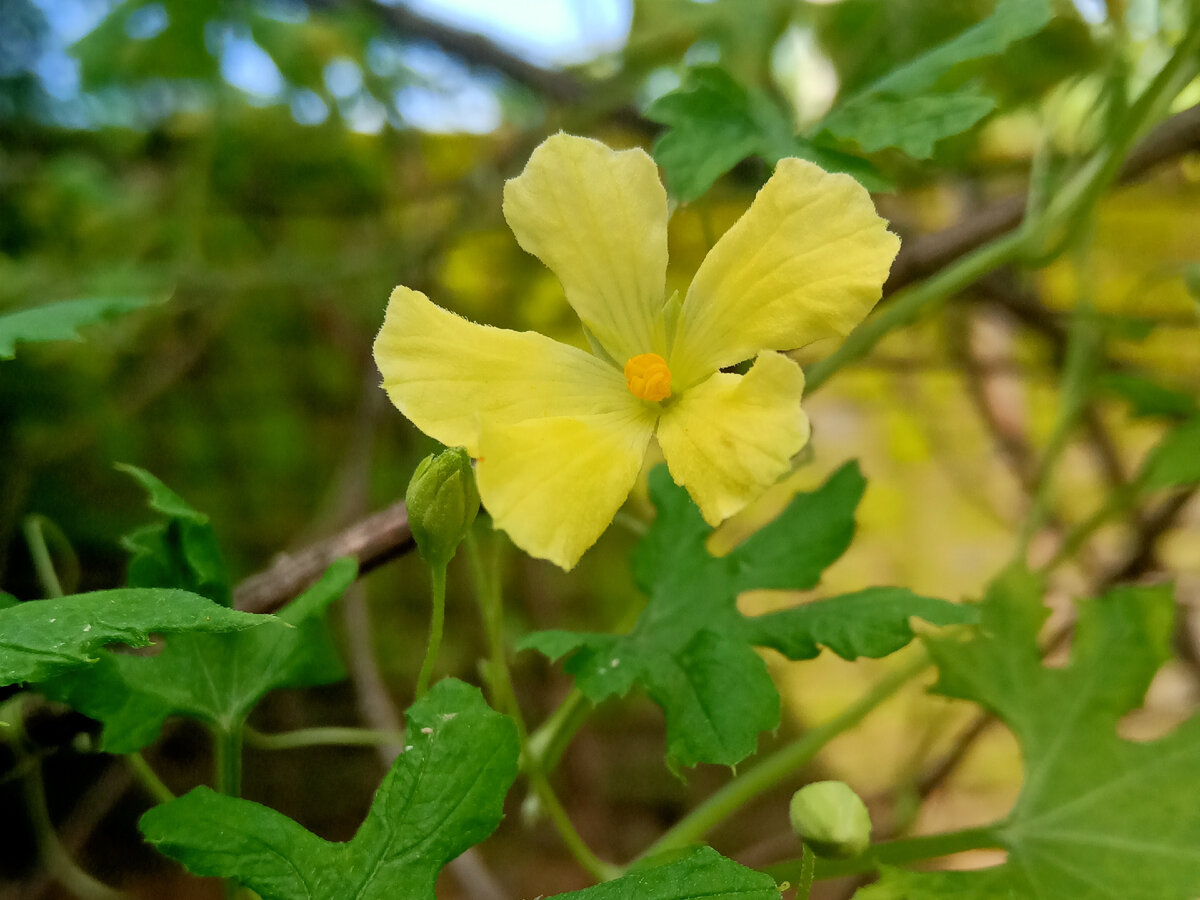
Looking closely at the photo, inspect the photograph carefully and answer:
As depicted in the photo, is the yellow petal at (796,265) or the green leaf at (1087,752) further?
the green leaf at (1087,752)

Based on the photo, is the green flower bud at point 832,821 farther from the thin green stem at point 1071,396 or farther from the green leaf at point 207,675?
the thin green stem at point 1071,396

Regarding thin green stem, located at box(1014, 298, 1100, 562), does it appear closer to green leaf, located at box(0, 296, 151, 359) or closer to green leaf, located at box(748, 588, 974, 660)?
green leaf, located at box(748, 588, 974, 660)

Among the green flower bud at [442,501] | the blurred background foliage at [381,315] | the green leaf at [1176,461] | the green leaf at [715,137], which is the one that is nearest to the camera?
the green flower bud at [442,501]

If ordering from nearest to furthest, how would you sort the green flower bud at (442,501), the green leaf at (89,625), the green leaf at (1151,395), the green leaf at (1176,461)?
the green leaf at (89,625)
the green flower bud at (442,501)
the green leaf at (1176,461)
the green leaf at (1151,395)

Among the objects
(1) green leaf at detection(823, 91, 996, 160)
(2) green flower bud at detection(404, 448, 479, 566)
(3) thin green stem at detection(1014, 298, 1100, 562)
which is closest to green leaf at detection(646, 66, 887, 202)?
(1) green leaf at detection(823, 91, 996, 160)

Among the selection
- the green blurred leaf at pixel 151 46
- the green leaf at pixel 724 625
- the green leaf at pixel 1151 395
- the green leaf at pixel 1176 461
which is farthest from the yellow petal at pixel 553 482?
the green blurred leaf at pixel 151 46

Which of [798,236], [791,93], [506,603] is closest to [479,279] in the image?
[506,603]

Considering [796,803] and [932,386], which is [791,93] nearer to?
[932,386]
